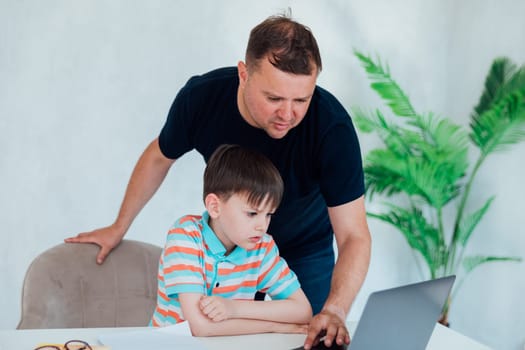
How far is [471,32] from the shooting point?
4.09m

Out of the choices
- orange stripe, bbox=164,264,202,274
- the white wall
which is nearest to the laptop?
orange stripe, bbox=164,264,202,274

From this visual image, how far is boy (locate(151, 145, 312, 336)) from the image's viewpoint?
68.3 inches

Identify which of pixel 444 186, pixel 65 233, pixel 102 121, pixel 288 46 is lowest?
pixel 65 233

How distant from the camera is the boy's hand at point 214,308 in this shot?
170 cm

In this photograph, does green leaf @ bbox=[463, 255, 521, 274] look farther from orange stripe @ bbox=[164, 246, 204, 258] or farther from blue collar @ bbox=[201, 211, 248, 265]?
orange stripe @ bbox=[164, 246, 204, 258]

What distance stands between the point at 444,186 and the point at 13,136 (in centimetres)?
217

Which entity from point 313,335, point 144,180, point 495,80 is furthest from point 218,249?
point 495,80

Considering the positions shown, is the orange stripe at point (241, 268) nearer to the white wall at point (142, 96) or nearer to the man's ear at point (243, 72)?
the man's ear at point (243, 72)

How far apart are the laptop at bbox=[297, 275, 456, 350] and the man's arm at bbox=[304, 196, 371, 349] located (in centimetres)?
19

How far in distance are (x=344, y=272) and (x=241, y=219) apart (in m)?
0.35

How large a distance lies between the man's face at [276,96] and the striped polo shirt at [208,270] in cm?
30

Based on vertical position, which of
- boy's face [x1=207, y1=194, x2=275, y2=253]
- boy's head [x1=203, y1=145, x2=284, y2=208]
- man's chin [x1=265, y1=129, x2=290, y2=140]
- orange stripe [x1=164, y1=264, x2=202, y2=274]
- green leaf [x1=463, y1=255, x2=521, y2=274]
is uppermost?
man's chin [x1=265, y1=129, x2=290, y2=140]

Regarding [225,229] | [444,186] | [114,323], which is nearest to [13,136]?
[114,323]

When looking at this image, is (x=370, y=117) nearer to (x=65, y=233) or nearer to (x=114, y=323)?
(x=65, y=233)
